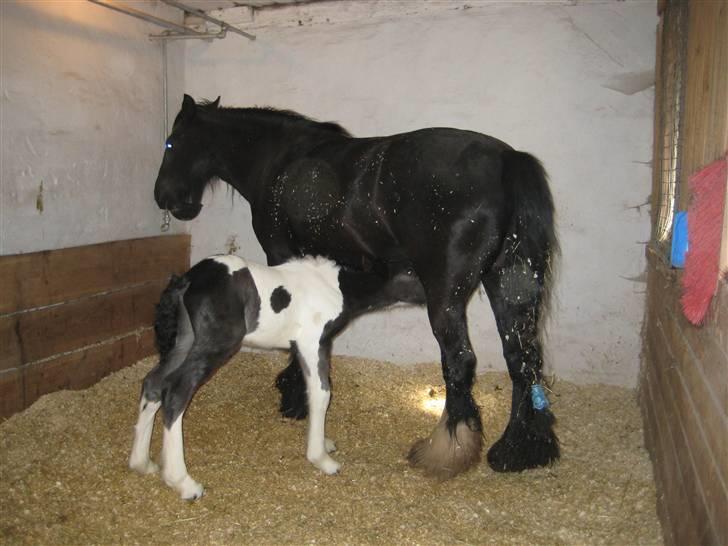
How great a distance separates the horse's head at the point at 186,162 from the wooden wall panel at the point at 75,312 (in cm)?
60

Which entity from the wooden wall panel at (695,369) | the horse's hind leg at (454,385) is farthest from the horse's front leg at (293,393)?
the wooden wall panel at (695,369)

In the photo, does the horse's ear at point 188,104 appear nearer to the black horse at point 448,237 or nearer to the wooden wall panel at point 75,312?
the black horse at point 448,237

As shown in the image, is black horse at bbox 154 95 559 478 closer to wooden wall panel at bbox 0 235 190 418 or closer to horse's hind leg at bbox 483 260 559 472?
horse's hind leg at bbox 483 260 559 472

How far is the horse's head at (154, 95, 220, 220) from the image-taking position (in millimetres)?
3818

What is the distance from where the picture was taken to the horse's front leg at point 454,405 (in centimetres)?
266

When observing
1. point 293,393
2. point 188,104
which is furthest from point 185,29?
point 293,393

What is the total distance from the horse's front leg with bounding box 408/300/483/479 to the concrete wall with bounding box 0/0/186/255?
8.58 ft

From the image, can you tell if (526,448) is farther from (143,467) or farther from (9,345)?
(9,345)

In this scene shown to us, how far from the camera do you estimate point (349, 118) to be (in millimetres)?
4516

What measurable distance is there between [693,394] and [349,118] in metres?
Result: 3.40

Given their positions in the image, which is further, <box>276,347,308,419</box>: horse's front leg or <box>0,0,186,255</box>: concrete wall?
<box>276,347,308,419</box>: horse's front leg

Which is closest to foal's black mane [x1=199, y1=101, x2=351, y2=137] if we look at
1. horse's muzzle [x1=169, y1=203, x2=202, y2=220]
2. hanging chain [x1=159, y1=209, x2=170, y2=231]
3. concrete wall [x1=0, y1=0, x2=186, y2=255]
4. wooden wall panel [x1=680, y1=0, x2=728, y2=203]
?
horse's muzzle [x1=169, y1=203, x2=202, y2=220]

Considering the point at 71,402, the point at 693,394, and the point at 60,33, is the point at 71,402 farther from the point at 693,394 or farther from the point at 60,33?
the point at 693,394

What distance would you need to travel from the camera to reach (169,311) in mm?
2592
